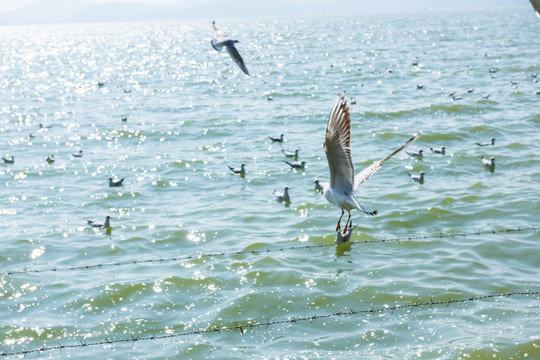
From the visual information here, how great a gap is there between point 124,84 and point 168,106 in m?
11.7

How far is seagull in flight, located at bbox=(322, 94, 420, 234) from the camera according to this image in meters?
8.70

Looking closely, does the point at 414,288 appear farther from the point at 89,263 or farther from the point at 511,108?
the point at 511,108

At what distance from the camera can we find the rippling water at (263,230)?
388 inches

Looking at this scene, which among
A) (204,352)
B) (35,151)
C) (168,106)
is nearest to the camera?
(204,352)

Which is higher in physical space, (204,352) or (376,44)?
(376,44)

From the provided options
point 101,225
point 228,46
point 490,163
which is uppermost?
point 228,46

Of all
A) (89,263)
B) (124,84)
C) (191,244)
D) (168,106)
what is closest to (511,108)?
(168,106)

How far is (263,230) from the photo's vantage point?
1482 centimetres

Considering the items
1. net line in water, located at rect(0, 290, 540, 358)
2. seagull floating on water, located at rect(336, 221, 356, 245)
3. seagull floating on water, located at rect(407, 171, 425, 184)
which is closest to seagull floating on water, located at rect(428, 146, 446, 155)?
seagull floating on water, located at rect(407, 171, 425, 184)

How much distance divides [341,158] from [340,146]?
41cm

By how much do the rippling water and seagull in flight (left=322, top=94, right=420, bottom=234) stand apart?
71.9 inches

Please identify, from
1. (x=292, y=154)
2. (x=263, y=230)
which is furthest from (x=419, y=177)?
(x=263, y=230)

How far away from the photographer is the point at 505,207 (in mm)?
15289

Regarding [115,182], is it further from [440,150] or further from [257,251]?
[440,150]
